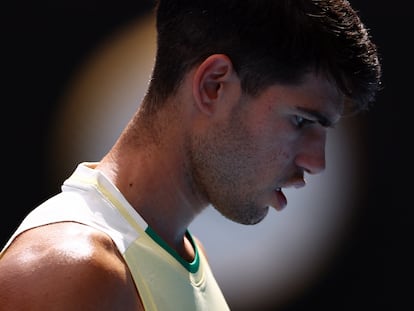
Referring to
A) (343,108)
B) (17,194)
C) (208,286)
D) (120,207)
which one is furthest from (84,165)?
(17,194)

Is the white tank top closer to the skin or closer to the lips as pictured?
the skin

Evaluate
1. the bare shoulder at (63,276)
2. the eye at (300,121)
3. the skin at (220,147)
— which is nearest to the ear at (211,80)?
the skin at (220,147)

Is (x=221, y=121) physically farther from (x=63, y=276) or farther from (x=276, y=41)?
(x=63, y=276)

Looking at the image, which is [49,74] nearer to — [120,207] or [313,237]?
[313,237]

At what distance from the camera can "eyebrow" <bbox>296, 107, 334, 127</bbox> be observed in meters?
1.26

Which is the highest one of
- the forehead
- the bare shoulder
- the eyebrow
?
the forehead

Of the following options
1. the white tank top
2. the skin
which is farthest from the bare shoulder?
the skin

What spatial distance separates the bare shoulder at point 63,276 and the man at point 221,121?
0.30ft

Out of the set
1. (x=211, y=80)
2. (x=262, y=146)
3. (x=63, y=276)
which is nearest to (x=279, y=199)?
(x=262, y=146)

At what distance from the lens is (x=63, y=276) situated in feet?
3.36

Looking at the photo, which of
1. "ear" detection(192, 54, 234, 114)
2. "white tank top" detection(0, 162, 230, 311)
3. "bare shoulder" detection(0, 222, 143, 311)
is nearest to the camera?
"bare shoulder" detection(0, 222, 143, 311)

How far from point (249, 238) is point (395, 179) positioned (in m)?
0.58

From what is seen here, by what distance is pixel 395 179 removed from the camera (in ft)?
9.80

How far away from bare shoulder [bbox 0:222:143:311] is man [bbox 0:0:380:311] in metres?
0.09
